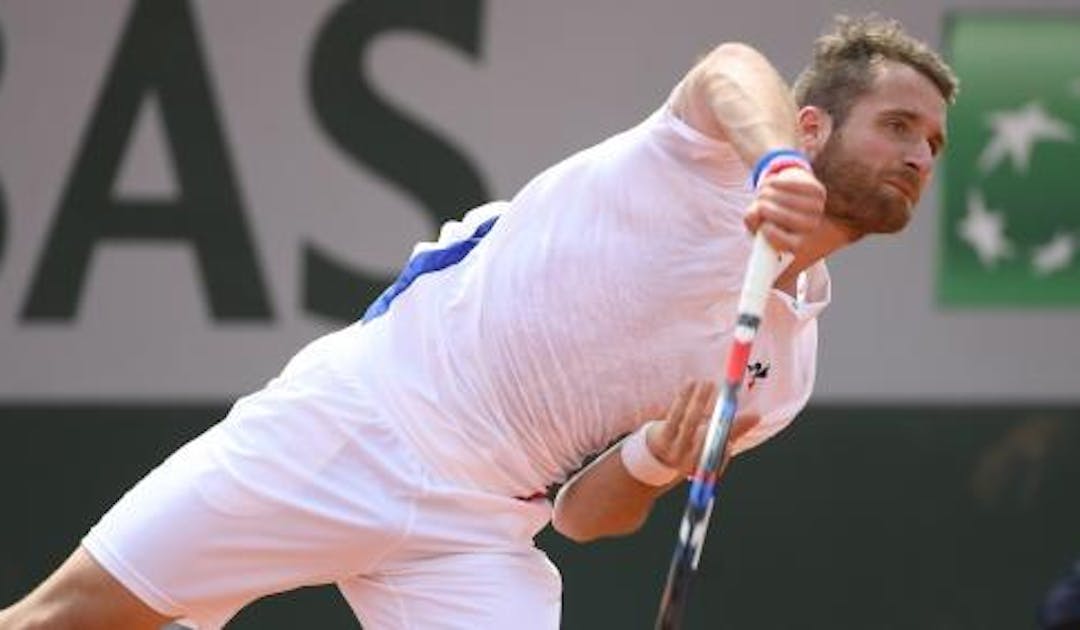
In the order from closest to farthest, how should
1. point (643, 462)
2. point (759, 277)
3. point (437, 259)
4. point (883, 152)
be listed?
point (759, 277) < point (883, 152) < point (643, 462) < point (437, 259)

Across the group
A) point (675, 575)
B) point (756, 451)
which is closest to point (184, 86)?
point (756, 451)

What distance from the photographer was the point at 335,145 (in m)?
8.54

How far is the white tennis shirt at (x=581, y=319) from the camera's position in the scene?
5.15m

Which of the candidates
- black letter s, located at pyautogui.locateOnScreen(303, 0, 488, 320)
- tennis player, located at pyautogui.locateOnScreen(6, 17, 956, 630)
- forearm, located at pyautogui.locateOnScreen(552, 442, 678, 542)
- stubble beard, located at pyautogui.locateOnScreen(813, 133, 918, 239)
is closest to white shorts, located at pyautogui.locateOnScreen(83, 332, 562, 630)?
tennis player, located at pyautogui.locateOnScreen(6, 17, 956, 630)

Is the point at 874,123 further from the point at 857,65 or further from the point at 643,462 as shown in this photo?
the point at 643,462

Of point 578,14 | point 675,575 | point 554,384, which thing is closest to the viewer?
point 675,575

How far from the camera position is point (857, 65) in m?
5.34

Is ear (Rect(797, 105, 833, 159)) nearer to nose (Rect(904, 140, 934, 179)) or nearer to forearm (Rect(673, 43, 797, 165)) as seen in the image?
nose (Rect(904, 140, 934, 179))

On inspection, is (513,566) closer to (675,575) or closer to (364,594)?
(364,594)

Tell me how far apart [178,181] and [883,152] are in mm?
3782

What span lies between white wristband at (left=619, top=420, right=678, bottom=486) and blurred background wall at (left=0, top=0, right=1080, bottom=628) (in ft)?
10.4

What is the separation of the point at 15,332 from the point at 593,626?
2060 millimetres

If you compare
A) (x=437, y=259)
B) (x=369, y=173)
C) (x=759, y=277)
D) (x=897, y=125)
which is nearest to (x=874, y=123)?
(x=897, y=125)

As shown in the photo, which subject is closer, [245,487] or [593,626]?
[245,487]
